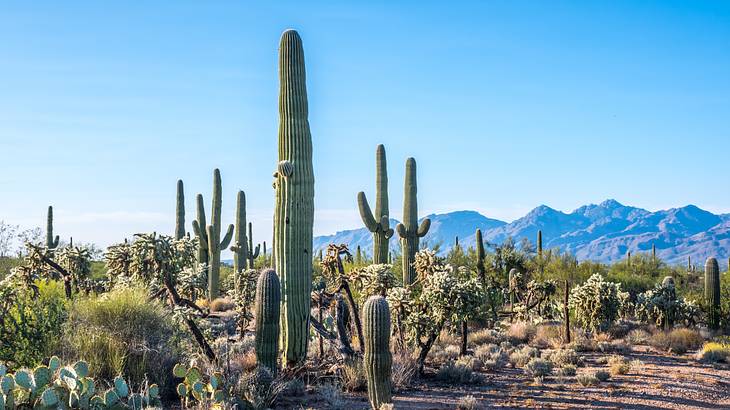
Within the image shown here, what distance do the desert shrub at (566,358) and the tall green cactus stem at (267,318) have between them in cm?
609

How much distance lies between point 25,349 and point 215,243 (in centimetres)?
1426

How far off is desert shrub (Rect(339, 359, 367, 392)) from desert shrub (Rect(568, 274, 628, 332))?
8.20 meters

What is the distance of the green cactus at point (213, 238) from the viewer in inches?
912

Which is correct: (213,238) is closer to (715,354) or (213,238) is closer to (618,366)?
(618,366)

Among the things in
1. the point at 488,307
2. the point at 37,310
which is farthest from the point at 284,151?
the point at 488,307

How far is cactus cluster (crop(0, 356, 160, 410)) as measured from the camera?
6.93 metres

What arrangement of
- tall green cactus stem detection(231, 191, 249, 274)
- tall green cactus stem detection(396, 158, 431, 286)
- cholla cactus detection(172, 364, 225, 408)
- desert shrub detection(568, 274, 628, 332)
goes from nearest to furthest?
cholla cactus detection(172, 364, 225, 408) < desert shrub detection(568, 274, 628, 332) < tall green cactus stem detection(396, 158, 431, 286) < tall green cactus stem detection(231, 191, 249, 274)

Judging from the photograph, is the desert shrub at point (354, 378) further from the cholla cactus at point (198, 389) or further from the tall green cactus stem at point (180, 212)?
the tall green cactus stem at point (180, 212)

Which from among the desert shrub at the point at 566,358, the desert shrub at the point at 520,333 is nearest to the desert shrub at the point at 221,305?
the desert shrub at the point at 520,333

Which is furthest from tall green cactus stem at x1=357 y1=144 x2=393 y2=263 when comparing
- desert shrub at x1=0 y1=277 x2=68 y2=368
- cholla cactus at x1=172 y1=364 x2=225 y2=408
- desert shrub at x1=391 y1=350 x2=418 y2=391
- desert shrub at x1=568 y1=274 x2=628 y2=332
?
cholla cactus at x1=172 y1=364 x2=225 y2=408

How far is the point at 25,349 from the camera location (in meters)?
9.06

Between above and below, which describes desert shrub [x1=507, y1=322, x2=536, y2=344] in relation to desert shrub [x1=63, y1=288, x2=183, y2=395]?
below

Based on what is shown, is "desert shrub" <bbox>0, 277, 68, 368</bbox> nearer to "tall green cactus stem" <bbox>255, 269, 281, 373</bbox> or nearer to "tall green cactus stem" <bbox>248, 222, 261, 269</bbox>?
"tall green cactus stem" <bbox>255, 269, 281, 373</bbox>

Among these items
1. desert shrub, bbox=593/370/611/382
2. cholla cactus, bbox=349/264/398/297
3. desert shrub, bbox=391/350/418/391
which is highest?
cholla cactus, bbox=349/264/398/297
